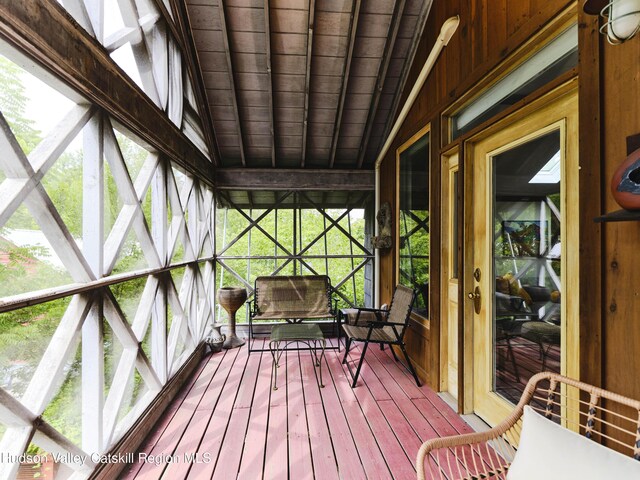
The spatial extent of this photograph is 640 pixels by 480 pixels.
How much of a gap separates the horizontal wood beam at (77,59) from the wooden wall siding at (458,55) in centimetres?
234

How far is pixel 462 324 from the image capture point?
240cm

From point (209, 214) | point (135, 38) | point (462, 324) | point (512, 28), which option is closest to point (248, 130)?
point (209, 214)

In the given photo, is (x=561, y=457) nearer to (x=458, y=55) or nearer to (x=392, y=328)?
(x=392, y=328)

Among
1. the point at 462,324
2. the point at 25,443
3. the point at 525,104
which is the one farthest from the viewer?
the point at 462,324

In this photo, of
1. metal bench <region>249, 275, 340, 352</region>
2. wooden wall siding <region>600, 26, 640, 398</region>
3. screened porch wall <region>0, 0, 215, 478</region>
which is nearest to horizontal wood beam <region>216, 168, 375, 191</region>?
metal bench <region>249, 275, 340, 352</region>

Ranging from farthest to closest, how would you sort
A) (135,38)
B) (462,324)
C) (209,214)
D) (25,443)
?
(209,214) < (462,324) < (135,38) < (25,443)

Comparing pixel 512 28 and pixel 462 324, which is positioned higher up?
pixel 512 28

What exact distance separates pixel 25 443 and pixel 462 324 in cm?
258

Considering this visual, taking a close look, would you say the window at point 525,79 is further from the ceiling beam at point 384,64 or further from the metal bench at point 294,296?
the metal bench at point 294,296

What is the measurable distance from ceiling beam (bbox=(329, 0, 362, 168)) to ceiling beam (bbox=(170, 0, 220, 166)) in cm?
151

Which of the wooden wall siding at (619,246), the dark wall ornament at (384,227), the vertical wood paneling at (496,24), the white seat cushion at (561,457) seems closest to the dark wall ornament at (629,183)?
the wooden wall siding at (619,246)

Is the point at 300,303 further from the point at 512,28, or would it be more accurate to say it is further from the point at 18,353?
the point at 512,28

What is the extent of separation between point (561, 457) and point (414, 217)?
8.25 feet

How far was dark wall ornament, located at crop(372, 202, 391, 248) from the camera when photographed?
3.94 m
